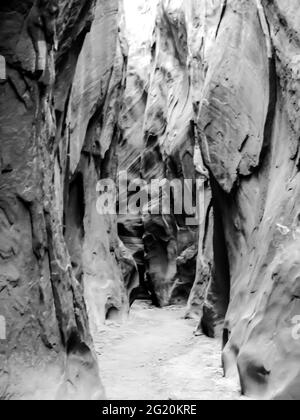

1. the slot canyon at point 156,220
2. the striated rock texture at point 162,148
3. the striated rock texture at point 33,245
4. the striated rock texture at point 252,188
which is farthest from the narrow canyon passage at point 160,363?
the striated rock texture at point 162,148

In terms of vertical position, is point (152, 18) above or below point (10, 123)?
above

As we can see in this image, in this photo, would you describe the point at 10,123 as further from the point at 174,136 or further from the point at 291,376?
the point at 174,136

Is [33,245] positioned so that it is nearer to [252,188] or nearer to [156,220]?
[252,188]

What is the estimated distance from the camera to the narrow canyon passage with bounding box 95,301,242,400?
18.7 feet

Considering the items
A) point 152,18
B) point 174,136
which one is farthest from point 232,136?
point 152,18

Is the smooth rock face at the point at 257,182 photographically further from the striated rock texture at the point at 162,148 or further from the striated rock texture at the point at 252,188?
the striated rock texture at the point at 162,148

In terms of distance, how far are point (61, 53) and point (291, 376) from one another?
229 inches

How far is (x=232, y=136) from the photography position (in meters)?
8.58

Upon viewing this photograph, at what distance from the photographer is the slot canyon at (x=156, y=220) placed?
4754 millimetres

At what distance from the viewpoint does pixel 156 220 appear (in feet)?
56.7

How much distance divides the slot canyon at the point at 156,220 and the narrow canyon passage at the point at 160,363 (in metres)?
0.04

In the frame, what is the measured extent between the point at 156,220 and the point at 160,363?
10053 mm

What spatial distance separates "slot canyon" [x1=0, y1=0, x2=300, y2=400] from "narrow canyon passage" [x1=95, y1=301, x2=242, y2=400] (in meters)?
0.04

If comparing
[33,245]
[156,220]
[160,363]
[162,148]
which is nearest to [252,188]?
[160,363]
